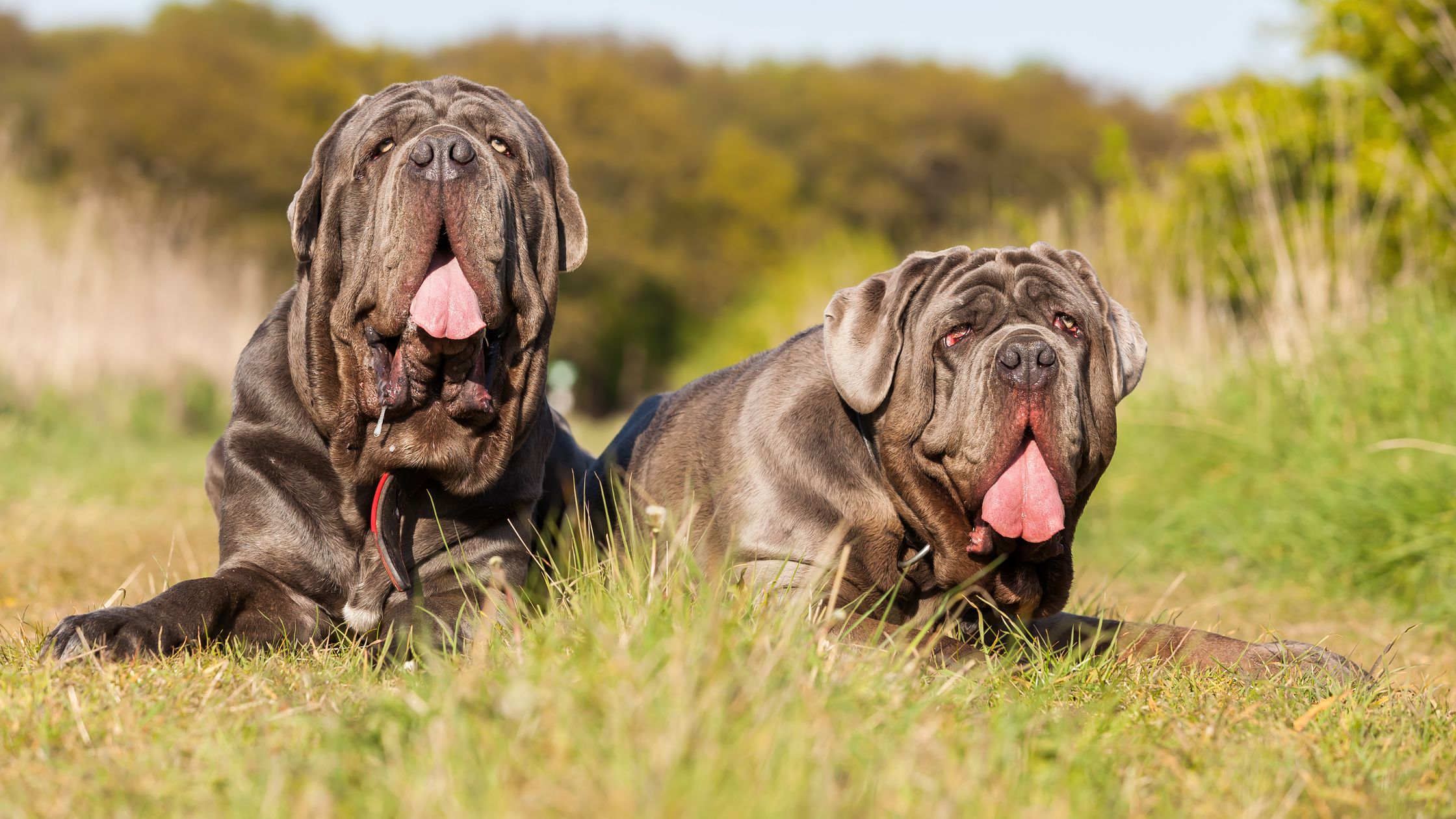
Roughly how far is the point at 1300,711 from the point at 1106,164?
9.20m

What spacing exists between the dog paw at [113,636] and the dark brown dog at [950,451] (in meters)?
1.30

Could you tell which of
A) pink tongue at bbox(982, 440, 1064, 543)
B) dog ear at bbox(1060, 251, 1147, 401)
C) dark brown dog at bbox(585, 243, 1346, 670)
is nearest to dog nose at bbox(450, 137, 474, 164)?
dark brown dog at bbox(585, 243, 1346, 670)

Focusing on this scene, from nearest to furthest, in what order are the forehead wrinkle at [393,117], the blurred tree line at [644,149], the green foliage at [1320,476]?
the forehead wrinkle at [393,117], the green foliage at [1320,476], the blurred tree line at [644,149]

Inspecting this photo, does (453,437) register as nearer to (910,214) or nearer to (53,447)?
(53,447)

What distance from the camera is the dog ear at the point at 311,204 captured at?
137 inches

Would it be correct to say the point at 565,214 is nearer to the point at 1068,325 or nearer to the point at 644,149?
the point at 1068,325

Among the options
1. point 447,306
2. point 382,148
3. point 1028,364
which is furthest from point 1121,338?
point 382,148

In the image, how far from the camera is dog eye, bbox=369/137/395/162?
348 cm

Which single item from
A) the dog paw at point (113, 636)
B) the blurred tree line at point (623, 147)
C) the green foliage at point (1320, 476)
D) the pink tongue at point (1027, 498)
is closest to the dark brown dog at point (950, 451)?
the pink tongue at point (1027, 498)

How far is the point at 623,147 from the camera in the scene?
1276 inches

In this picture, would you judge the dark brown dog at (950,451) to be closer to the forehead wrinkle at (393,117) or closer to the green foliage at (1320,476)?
the forehead wrinkle at (393,117)

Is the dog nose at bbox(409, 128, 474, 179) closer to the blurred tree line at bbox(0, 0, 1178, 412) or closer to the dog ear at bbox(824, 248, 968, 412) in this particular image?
the dog ear at bbox(824, 248, 968, 412)

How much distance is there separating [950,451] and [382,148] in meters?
1.69

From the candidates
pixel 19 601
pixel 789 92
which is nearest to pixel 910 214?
pixel 789 92
